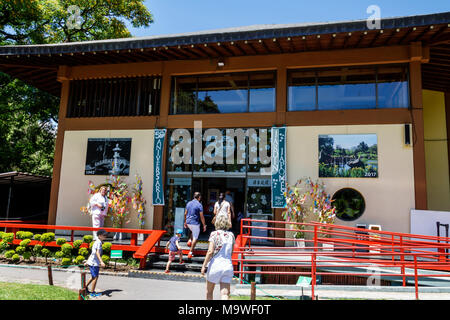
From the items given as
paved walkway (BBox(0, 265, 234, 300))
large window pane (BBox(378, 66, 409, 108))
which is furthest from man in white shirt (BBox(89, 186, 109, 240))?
large window pane (BBox(378, 66, 409, 108))

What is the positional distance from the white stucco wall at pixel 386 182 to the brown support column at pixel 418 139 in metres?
0.14

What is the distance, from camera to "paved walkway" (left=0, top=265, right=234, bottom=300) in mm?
6938

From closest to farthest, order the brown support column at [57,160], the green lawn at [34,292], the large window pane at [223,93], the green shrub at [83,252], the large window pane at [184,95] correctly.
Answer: the green lawn at [34,292] → the green shrub at [83,252] → the large window pane at [223,93] → the large window pane at [184,95] → the brown support column at [57,160]

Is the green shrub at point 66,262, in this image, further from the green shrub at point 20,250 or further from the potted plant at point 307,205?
the potted plant at point 307,205

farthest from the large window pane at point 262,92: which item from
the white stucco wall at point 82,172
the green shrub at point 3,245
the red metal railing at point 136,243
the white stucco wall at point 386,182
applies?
the green shrub at point 3,245

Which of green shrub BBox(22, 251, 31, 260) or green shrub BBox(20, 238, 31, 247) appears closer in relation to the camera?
green shrub BBox(22, 251, 31, 260)

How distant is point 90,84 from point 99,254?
8922mm

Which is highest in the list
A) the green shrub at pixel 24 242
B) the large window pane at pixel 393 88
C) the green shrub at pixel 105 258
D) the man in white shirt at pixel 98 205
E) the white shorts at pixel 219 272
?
the large window pane at pixel 393 88

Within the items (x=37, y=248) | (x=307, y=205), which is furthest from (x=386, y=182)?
(x=37, y=248)

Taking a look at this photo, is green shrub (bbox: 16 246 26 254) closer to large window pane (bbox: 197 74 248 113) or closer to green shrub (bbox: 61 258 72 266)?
green shrub (bbox: 61 258 72 266)

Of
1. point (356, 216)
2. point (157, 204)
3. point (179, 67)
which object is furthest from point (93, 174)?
point (356, 216)

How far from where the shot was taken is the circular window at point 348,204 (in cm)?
1062

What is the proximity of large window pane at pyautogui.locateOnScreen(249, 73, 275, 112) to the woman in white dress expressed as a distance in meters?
7.38

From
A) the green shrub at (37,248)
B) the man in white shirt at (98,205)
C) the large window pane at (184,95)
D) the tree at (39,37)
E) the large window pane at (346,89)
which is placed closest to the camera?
the green shrub at (37,248)
